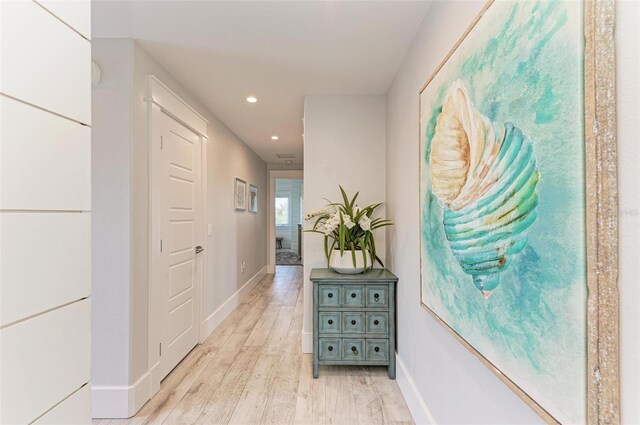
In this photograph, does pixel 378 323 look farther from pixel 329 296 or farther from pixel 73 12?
pixel 73 12

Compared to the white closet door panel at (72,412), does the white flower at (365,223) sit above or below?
above

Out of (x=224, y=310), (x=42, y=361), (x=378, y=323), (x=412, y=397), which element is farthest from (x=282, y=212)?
(x=42, y=361)

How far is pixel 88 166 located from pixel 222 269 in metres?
3.14

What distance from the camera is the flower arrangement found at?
248 centimetres

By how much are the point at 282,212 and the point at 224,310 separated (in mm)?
7033

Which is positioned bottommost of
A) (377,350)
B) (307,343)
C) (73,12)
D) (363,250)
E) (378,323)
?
(307,343)

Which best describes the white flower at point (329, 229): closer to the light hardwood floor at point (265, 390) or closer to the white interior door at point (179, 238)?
the light hardwood floor at point (265, 390)

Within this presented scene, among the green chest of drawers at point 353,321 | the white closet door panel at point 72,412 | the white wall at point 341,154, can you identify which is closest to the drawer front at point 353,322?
the green chest of drawers at point 353,321

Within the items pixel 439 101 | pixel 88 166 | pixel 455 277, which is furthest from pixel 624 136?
pixel 88 166

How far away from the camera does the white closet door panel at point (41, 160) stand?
52 centimetres

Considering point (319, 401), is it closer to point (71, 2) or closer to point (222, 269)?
point (222, 269)

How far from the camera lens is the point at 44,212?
59 centimetres

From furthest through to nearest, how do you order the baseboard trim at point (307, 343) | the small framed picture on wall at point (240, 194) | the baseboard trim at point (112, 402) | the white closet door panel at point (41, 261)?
the small framed picture on wall at point (240, 194)
the baseboard trim at point (307, 343)
the baseboard trim at point (112, 402)
the white closet door panel at point (41, 261)

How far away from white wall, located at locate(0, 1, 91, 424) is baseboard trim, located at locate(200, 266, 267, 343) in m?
2.59
